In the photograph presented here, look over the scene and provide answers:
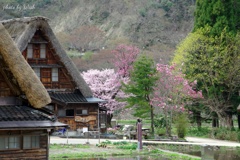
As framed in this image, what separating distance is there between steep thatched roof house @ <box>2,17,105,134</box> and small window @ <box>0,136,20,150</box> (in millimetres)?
17937

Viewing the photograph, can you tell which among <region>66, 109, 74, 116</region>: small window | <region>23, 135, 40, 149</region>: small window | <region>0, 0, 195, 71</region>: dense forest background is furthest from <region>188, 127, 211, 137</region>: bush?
<region>23, 135, 40, 149</region>: small window

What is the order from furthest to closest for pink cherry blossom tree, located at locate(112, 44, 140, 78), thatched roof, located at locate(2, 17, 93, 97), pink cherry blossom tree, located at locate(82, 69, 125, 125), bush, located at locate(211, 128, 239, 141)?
pink cherry blossom tree, located at locate(112, 44, 140, 78) → pink cherry blossom tree, located at locate(82, 69, 125, 125) → bush, located at locate(211, 128, 239, 141) → thatched roof, located at locate(2, 17, 93, 97)

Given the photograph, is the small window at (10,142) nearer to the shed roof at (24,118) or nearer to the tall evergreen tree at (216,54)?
the shed roof at (24,118)

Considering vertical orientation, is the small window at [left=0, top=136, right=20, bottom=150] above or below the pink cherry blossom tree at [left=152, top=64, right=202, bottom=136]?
below

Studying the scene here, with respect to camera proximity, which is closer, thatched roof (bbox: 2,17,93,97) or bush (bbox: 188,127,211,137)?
thatched roof (bbox: 2,17,93,97)

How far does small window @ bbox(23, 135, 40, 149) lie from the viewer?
18.0 m

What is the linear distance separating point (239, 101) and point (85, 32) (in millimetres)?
39746

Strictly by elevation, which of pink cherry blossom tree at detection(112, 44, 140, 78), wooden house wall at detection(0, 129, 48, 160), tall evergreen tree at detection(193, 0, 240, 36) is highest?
tall evergreen tree at detection(193, 0, 240, 36)

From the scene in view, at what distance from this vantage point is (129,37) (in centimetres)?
8275

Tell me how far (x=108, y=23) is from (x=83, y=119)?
55.5 m

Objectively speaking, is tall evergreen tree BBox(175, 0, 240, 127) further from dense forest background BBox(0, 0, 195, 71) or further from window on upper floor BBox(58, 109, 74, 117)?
dense forest background BBox(0, 0, 195, 71)

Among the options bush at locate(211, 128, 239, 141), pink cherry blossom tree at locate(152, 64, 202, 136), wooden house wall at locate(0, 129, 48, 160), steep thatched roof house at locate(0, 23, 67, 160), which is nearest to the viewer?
steep thatched roof house at locate(0, 23, 67, 160)

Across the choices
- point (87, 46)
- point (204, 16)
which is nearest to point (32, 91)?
point (204, 16)

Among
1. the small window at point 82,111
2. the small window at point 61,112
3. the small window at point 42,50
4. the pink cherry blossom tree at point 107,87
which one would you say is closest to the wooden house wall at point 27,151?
the small window at point 42,50
